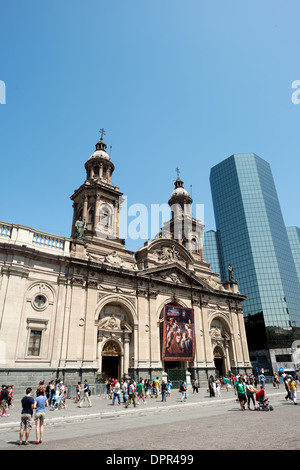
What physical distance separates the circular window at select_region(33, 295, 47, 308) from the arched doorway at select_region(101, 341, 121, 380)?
754cm

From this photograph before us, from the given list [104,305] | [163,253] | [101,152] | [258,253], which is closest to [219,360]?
[163,253]

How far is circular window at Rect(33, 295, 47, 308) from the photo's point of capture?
23.6 metres

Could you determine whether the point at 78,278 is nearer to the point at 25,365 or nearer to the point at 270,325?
the point at 25,365

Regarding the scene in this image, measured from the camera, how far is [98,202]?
3850cm

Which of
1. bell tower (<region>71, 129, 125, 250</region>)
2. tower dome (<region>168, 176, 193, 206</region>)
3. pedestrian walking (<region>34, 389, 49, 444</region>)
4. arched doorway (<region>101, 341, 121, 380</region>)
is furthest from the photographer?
tower dome (<region>168, 176, 193, 206</region>)

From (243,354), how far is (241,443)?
34453mm

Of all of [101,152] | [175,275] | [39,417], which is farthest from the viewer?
[101,152]

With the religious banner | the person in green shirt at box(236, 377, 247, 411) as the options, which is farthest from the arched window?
the person in green shirt at box(236, 377, 247, 411)

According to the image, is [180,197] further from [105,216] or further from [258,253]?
[258,253]

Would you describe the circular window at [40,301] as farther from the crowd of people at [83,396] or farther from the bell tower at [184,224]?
the bell tower at [184,224]

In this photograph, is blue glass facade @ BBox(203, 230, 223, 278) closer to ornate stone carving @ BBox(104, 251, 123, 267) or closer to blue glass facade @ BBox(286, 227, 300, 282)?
blue glass facade @ BBox(286, 227, 300, 282)

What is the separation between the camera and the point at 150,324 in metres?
30.0

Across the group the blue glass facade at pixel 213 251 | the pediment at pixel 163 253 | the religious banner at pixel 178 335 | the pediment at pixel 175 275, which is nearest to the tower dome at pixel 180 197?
the pediment at pixel 163 253

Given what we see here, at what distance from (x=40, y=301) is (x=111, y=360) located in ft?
31.0
